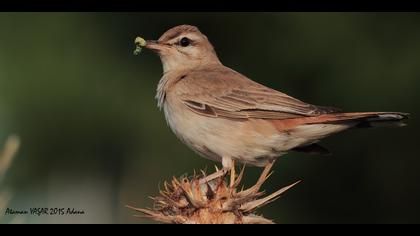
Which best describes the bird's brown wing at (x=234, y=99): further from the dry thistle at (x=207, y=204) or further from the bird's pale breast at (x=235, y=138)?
the dry thistle at (x=207, y=204)

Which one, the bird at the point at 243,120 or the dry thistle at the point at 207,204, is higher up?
the bird at the point at 243,120

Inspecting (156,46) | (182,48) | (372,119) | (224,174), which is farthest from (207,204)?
(182,48)

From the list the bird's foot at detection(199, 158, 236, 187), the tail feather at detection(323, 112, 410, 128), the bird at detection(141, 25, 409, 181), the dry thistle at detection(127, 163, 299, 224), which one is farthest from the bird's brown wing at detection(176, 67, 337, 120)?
the dry thistle at detection(127, 163, 299, 224)

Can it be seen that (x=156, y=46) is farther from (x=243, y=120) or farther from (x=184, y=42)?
(x=243, y=120)

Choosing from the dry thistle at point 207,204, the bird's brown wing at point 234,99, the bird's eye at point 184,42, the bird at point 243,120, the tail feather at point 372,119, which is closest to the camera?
the dry thistle at point 207,204

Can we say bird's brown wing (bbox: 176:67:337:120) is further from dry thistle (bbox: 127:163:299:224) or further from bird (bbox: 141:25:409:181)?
dry thistle (bbox: 127:163:299:224)

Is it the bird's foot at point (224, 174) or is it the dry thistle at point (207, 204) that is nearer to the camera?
the dry thistle at point (207, 204)

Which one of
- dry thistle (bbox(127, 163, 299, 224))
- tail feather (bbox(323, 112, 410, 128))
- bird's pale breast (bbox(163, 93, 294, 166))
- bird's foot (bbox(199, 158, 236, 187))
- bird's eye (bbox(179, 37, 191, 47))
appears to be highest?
bird's eye (bbox(179, 37, 191, 47))

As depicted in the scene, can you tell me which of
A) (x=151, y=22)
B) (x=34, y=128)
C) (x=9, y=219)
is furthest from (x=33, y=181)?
(x=9, y=219)

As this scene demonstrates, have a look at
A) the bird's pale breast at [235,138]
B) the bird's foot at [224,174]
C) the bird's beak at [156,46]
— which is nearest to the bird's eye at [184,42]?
the bird's beak at [156,46]
